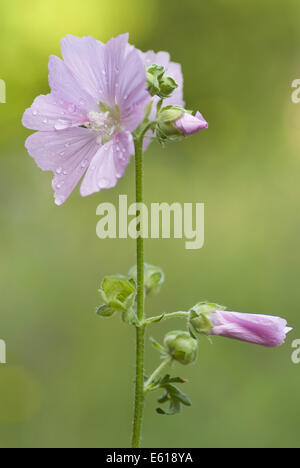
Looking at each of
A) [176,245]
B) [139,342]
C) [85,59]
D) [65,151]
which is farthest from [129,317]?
[176,245]

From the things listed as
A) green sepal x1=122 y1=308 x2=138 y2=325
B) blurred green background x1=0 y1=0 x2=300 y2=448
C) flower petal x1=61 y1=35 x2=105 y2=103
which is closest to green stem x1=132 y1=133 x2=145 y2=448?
green sepal x1=122 y1=308 x2=138 y2=325

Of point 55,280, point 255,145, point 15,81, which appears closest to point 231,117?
point 255,145

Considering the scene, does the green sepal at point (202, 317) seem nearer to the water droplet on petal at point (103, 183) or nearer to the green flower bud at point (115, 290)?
the green flower bud at point (115, 290)

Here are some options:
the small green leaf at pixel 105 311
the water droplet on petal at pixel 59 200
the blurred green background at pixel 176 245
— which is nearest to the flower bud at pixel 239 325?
the small green leaf at pixel 105 311

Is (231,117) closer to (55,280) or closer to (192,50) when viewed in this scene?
(192,50)

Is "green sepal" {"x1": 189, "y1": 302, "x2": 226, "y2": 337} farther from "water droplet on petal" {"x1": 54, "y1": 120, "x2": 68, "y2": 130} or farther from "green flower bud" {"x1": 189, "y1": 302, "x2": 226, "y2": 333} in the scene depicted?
"water droplet on petal" {"x1": 54, "y1": 120, "x2": 68, "y2": 130}
